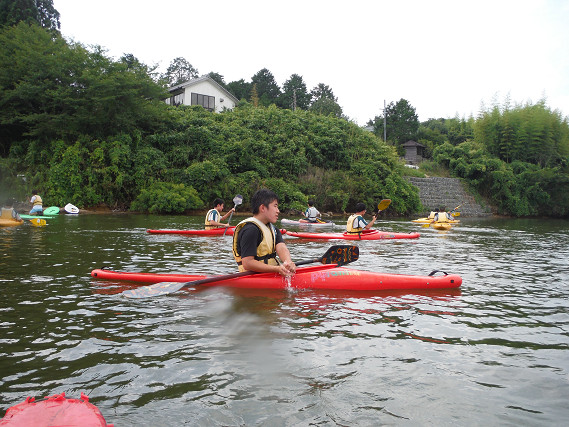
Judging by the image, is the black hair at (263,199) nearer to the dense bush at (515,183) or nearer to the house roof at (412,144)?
the dense bush at (515,183)

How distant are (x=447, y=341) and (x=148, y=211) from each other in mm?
18010

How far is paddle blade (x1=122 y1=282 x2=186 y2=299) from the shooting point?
460 cm

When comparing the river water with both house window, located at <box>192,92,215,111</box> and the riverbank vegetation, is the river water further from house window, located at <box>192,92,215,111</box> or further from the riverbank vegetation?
house window, located at <box>192,92,215,111</box>

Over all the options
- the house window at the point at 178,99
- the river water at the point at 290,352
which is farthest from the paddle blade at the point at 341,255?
the house window at the point at 178,99

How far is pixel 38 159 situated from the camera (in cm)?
1992

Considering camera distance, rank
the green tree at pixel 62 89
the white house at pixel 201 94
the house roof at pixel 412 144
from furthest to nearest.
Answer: the house roof at pixel 412 144, the white house at pixel 201 94, the green tree at pixel 62 89

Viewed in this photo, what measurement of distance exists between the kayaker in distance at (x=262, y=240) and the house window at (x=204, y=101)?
26.4 meters

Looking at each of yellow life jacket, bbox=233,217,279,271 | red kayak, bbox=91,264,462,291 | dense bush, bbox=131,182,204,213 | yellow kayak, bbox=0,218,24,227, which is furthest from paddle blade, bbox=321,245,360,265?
dense bush, bbox=131,182,204,213

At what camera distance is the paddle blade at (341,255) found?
208 inches

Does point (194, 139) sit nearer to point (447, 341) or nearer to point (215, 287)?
point (215, 287)

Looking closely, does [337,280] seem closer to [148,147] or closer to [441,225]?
[441,225]

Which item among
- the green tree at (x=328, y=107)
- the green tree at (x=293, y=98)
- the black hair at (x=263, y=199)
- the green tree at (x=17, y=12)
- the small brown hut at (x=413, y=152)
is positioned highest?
the green tree at (x=293, y=98)

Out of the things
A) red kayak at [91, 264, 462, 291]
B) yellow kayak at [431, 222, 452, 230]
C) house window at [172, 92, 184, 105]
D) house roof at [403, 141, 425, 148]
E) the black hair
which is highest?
house window at [172, 92, 184, 105]

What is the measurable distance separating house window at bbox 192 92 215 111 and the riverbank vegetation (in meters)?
6.09
